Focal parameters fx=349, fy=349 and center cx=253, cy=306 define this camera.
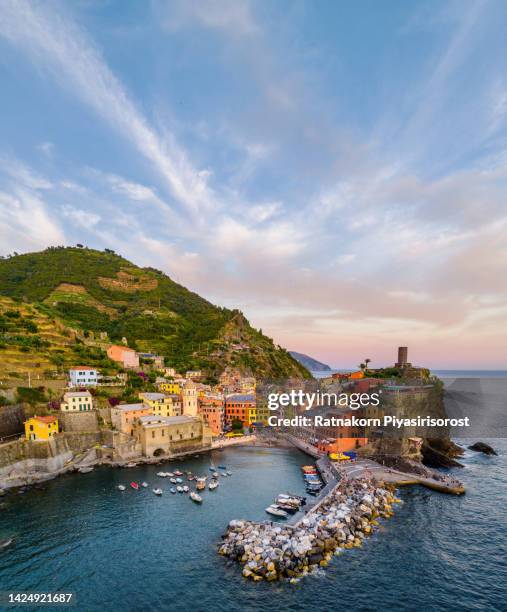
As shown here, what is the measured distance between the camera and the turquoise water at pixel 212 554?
90.6 ft

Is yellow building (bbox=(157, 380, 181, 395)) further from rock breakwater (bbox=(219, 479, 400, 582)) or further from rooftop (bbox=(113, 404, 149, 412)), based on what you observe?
rock breakwater (bbox=(219, 479, 400, 582))

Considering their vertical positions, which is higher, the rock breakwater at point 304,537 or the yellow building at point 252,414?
the yellow building at point 252,414

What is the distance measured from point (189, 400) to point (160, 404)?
265 inches

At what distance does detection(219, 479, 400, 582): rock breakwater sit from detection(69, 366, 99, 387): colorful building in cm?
5213

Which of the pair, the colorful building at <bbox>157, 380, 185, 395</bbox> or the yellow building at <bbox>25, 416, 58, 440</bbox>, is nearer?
the yellow building at <bbox>25, 416, 58, 440</bbox>

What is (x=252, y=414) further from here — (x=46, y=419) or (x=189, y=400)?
(x=46, y=419)

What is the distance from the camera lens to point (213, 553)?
33.5 m

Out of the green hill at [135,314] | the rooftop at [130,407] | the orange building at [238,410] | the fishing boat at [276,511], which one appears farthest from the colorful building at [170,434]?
the green hill at [135,314]

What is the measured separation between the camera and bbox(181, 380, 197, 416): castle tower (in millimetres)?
79125

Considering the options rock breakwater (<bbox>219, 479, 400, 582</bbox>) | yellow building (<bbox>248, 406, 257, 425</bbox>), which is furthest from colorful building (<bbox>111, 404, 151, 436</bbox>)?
rock breakwater (<bbox>219, 479, 400, 582</bbox>)

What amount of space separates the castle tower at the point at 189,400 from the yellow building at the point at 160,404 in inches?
84.0

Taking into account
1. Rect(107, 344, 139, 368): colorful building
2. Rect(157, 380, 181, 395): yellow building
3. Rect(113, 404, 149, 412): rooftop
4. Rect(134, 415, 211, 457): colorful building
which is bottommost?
Rect(134, 415, 211, 457): colorful building

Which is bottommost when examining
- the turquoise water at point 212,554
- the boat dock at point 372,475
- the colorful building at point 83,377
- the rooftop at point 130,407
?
the turquoise water at point 212,554

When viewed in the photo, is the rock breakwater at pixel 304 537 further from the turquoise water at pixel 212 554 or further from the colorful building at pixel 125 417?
the colorful building at pixel 125 417
